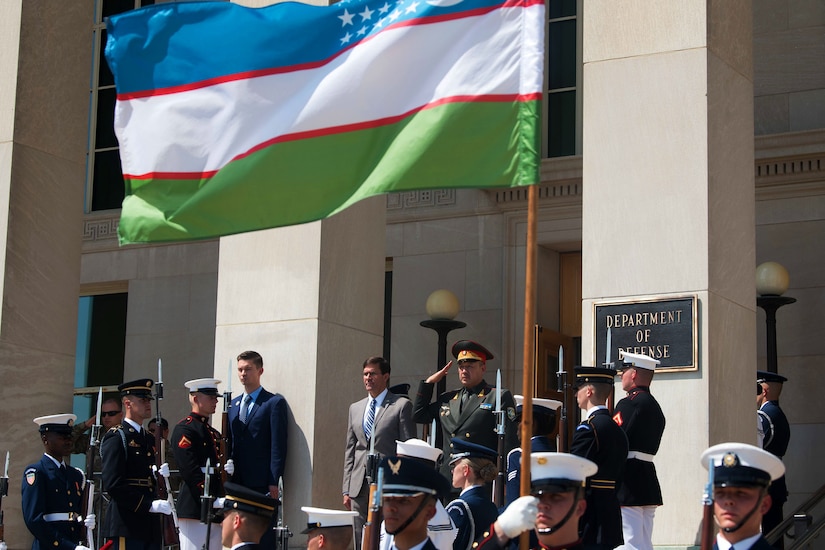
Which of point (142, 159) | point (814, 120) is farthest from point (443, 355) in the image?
point (142, 159)

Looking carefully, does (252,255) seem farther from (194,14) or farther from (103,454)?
(194,14)

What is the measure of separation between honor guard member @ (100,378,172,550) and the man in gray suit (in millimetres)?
1771

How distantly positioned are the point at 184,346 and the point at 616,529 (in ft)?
Result: 33.6

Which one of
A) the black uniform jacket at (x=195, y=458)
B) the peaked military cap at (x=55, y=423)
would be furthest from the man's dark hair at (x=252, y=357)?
the peaked military cap at (x=55, y=423)

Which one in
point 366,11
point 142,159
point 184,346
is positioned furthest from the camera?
point 184,346

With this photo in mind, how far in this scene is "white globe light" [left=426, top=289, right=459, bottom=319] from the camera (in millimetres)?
16594

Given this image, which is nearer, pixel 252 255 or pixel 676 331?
pixel 676 331

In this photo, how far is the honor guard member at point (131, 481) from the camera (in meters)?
12.6

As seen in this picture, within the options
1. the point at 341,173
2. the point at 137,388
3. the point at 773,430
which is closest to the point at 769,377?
the point at 773,430

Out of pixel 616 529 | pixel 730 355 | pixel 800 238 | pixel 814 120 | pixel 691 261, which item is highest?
pixel 814 120

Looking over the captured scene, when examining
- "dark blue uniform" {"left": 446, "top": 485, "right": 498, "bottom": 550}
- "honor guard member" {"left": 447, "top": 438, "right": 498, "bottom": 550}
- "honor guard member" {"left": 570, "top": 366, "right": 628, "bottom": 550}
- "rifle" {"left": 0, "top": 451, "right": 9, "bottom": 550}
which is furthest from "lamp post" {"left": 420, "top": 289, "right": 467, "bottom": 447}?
"dark blue uniform" {"left": 446, "top": 485, "right": 498, "bottom": 550}

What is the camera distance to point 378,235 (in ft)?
43.1

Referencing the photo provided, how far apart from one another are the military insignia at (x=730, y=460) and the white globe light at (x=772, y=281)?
8.20 meters

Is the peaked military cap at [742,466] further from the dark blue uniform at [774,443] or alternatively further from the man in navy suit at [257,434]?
the dark blue uniform at [774,443]
